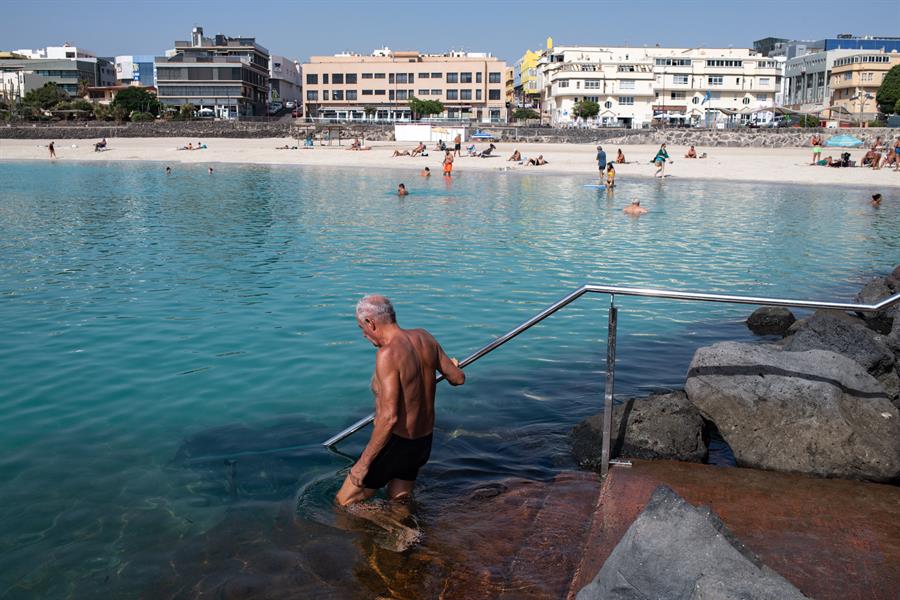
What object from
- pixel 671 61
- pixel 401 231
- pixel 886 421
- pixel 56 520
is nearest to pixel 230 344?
pixel 56 520

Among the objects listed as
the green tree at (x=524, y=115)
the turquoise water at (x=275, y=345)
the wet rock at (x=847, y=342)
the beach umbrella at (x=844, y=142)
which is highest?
the green tree at (x=524, y=115)

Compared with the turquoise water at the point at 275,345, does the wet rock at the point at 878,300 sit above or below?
above

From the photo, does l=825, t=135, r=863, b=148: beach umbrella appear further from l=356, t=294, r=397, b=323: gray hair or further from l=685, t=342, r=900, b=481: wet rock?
l=356, t=294, r=397, b=323: gray hair

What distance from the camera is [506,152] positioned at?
2249 inches

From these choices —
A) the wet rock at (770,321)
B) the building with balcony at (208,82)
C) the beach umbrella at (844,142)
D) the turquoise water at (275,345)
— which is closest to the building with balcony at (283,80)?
the building with balcony at (208,82)

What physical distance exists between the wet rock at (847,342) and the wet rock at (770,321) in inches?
126

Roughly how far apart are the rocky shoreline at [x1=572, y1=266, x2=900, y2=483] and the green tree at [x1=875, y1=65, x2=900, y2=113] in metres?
91.7

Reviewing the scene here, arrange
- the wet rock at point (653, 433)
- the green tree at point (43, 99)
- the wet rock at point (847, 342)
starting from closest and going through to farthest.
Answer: the wet rock at point (653, 433) → the wet rock at point (847, 342) → the green tree at point (43, 99)

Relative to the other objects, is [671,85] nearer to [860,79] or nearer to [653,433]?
[860,79]

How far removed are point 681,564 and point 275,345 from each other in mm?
7414

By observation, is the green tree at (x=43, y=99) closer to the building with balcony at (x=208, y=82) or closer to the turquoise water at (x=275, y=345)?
the building with balcony at (x=208, y=82)

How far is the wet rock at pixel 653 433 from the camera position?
19.3ft

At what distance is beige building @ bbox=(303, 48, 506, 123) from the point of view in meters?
107

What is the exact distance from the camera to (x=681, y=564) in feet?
10.9
